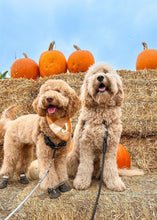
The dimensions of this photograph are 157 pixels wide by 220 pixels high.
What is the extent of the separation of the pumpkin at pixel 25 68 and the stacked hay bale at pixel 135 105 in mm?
620

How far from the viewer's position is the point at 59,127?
2436 mm

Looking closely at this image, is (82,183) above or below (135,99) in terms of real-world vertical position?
below

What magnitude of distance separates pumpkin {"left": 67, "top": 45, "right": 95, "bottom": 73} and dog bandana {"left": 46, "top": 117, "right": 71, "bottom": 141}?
2.63m

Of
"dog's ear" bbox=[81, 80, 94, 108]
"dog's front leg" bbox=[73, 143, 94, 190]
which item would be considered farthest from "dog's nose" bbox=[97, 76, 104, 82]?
"dog's front leg" bbox=[73, 143, 94, 190]

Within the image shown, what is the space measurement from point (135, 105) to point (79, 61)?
1.72 m

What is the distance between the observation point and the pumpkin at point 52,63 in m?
4.88

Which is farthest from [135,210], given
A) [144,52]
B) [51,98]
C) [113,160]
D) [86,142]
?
[144,52]

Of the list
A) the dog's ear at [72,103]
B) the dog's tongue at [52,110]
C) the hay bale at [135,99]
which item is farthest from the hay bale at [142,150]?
the dog's tongue at [52,110]

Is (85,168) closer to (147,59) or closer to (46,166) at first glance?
(46,166)

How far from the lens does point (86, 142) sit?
2643 mm

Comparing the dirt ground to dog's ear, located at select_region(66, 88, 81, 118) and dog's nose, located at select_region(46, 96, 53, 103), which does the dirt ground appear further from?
dog's nose, located at select_region(46, 96, 53, 103)

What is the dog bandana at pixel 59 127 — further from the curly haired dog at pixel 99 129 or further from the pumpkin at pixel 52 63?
the pumpkin at pixel 52 63

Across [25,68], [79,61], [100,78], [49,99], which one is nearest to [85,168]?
[49,99]

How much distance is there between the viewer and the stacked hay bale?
441 cm
